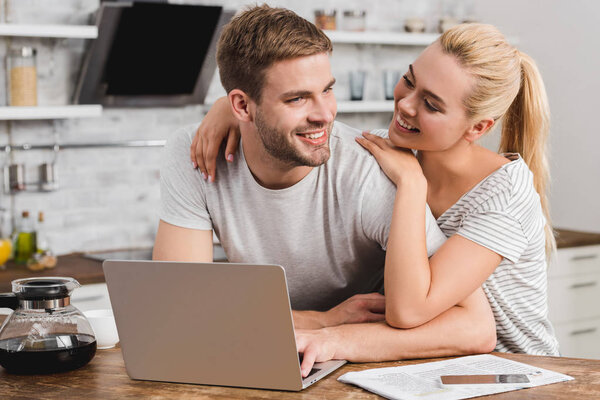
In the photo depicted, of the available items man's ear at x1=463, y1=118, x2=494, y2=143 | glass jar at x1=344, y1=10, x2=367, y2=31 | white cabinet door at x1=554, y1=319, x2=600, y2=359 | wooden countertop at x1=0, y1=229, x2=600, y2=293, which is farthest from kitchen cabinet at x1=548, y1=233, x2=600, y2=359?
man's ear at x1=463, y1=118, x2=494, y2=143

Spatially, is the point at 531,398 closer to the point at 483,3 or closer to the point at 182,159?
the point at 182,159

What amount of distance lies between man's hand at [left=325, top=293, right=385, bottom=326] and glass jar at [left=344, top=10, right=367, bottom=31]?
2499 millimetres

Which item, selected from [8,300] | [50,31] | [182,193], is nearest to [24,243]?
[50,31]

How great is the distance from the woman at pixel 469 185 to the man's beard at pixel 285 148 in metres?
0.16

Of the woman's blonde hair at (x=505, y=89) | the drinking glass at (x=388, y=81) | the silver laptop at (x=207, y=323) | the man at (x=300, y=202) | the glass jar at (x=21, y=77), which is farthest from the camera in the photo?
the drinking glass at (x=388, y=81)

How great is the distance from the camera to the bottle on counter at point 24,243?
3.32 meters

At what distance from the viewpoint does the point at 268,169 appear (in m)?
1.91

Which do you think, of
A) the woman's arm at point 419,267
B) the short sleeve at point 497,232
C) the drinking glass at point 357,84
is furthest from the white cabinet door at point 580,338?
the woman's arm at point 419,267

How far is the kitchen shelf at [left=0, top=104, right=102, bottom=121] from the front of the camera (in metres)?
3.14

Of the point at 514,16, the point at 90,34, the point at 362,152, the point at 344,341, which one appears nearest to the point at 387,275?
the point at 344,341

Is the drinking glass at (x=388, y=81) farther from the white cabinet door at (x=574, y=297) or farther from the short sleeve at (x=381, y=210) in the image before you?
the short sleeve at (x=381, y=210)

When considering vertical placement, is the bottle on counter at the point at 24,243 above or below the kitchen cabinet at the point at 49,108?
below

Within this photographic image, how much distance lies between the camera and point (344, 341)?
1536mm

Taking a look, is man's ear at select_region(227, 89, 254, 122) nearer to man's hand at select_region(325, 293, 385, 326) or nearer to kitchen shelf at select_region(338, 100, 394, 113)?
man's hand at select_region(325, 293, 385, 326)
